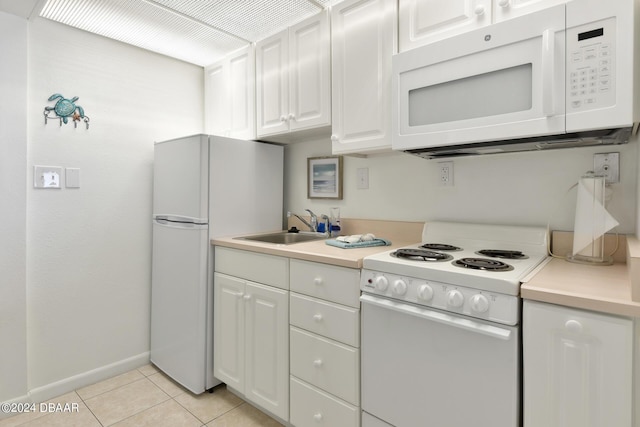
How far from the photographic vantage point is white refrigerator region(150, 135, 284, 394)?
204 centimetres

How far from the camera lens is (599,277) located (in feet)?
3.64

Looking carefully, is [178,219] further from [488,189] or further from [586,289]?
[586,289]

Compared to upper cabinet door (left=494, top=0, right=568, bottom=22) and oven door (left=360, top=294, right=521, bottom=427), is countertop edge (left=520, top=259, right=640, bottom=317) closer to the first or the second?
oven door (left=360, top=294, right=521, bottom=427)

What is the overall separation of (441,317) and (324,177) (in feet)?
4.40

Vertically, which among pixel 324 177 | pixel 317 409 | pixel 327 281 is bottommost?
pixel 317 409

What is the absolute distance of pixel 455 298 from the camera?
3.66 feet

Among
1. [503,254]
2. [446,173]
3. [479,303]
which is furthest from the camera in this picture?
[446,173]

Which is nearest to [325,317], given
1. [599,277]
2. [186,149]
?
[599,277]

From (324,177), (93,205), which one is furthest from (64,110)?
(324,177)

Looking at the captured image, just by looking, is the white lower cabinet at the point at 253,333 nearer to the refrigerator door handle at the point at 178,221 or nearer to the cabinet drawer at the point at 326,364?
the cabinet drawer at the point at 326,364

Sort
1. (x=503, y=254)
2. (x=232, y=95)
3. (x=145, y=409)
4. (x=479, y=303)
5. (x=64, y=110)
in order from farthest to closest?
1. (x=232, y=95)
2. (x=64, y=110)
3. (x=145, y=409)
4. (x=503, y=254)
5. (x=479, y=303)

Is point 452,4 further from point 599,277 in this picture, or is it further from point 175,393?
point 175,393

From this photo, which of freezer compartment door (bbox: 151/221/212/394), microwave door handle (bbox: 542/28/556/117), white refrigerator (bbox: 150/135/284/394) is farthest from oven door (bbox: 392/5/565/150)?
freezer compartment door (bbox: 151/221/212/394)

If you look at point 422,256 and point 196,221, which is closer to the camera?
point 422,256
